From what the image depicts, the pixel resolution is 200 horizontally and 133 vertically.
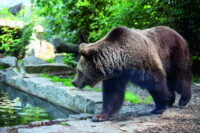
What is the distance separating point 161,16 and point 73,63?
4.52 meters

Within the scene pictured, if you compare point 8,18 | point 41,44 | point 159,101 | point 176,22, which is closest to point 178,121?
point 159,101

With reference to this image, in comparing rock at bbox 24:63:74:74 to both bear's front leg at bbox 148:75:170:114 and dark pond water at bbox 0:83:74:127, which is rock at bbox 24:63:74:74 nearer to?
dark pond water at bbox 0:83:74:127

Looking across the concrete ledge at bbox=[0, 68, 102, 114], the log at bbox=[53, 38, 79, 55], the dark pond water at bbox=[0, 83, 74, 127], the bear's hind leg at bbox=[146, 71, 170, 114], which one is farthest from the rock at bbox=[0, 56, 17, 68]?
the bear's hind leg at bbox=[146, 71, 170, 114]

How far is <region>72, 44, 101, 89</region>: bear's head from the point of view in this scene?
133 inches

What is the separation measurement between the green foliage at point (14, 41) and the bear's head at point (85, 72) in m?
12.6

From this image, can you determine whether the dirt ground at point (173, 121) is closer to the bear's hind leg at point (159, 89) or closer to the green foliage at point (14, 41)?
the bear's hind leg at point (159, 89)

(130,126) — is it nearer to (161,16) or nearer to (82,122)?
(82,122)

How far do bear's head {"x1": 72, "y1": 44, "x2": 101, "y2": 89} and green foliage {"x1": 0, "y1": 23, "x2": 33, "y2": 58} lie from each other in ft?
41.5

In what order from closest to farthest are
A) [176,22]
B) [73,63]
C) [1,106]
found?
[1,106] → [176,22] → [73,63]

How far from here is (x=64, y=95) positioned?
18.5 feet

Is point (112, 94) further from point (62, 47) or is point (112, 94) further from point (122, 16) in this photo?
point (62, 47)

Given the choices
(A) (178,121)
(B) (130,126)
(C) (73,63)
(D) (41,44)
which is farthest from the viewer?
(D) (41,44)

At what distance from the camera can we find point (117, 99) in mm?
3590

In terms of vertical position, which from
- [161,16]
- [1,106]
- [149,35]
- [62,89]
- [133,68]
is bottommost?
[1,106]
